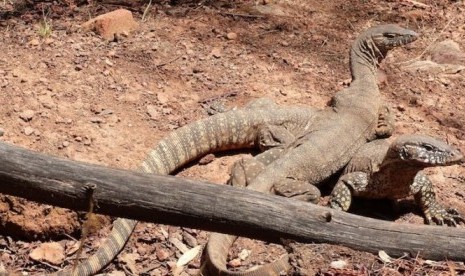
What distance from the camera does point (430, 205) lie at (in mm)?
5355

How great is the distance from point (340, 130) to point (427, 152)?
3.46 feet

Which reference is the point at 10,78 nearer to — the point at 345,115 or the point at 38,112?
the point at 38,112

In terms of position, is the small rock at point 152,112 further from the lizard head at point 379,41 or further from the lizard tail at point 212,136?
the lizard head at point 379,41

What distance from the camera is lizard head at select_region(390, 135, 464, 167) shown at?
5008 mm

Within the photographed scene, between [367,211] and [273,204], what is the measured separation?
2223mm

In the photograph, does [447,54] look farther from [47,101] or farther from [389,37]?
[47,101]

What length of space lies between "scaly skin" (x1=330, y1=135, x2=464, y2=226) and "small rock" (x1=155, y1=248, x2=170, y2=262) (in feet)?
4.49

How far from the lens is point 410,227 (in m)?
3.85

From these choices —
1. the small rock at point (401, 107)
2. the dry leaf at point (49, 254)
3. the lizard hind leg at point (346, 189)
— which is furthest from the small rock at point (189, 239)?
the small rock at point (401, 107)

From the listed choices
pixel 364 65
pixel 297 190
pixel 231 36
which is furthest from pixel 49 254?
pixel 364 65

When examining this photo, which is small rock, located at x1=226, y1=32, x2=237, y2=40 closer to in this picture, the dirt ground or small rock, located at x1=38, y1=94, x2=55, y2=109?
the dirt ground

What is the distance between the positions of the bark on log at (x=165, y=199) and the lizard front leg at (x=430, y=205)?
181cm

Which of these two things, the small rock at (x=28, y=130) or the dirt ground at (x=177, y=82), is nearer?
the dirt ground at (x=177, y=82)

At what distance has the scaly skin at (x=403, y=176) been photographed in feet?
16.5
